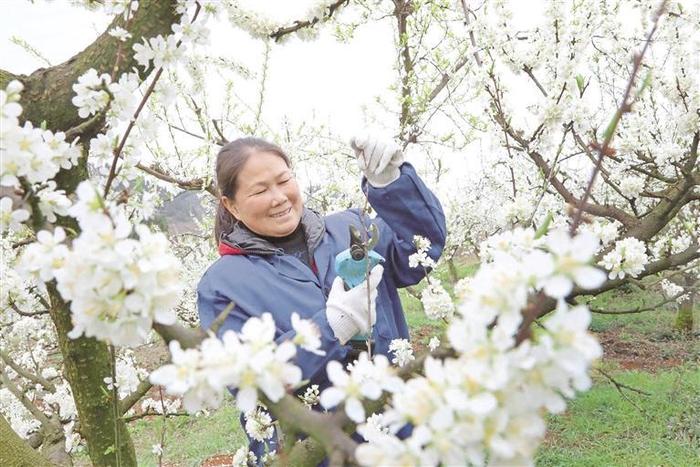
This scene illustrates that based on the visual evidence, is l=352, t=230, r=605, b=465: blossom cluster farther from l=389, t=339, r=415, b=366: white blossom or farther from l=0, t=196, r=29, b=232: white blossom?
l=389, t=339, r=415, b=366: white blossom

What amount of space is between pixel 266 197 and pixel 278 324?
0.51m

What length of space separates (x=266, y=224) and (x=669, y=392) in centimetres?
648

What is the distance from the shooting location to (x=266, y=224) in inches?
90.7

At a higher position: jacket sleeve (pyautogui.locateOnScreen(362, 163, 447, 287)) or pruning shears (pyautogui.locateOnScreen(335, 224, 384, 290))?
jacket sleeve (pyautogui.locateOnScreen(362, 163, 447, 287))

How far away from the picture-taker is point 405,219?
7.60ft

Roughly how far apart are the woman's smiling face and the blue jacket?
0.25 ft

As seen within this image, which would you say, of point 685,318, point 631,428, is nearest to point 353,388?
point 631,428

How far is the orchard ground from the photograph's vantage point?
5637 mm

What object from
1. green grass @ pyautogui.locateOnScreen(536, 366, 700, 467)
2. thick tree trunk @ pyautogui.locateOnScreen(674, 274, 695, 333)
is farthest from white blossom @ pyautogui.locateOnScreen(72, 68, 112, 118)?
thick tree trunk @ pyautogui.locateOnScreen(674, 274, 695, 333)

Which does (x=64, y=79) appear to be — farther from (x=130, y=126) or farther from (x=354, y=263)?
(x=354, y=263)

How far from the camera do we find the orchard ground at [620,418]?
5637 mm

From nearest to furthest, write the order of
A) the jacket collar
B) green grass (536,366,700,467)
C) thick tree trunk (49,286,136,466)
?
thick tree trunk (49,286,136,466), the jacket collar, green grass (536,366,700,467)

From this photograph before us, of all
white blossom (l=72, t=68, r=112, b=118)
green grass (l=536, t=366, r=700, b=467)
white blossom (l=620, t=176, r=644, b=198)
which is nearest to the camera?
white blossom (l=72, t=68, r=112, b=118)

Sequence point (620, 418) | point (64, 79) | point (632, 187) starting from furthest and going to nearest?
point (620, 418) → point (632, 187) → point (64, 79)
